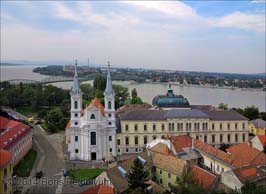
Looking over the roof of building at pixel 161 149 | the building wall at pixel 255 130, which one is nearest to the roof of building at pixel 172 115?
the building wall at pixel 255 130

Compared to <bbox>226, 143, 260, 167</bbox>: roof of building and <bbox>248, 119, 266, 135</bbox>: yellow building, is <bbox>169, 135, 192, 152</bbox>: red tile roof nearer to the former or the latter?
<bbox>226, 143, 260, 167</bbox>: roof of building

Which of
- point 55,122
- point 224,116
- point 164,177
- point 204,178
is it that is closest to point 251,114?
point 224,116

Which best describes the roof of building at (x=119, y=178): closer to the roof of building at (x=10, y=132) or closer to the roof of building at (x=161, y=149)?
the roof of building at (x=161, y=149)

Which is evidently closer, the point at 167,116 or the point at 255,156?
the point at 255,156

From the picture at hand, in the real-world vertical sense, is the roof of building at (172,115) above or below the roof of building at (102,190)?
above

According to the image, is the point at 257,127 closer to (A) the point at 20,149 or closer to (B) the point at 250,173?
(B) the point at 250,173

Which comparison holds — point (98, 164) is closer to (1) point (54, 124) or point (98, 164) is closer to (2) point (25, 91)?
(1) point (54, 124)

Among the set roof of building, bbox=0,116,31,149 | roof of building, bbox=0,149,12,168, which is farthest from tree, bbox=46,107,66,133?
roof of building, bbox=0,149,12,168

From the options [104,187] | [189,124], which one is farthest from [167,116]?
[104,187]
